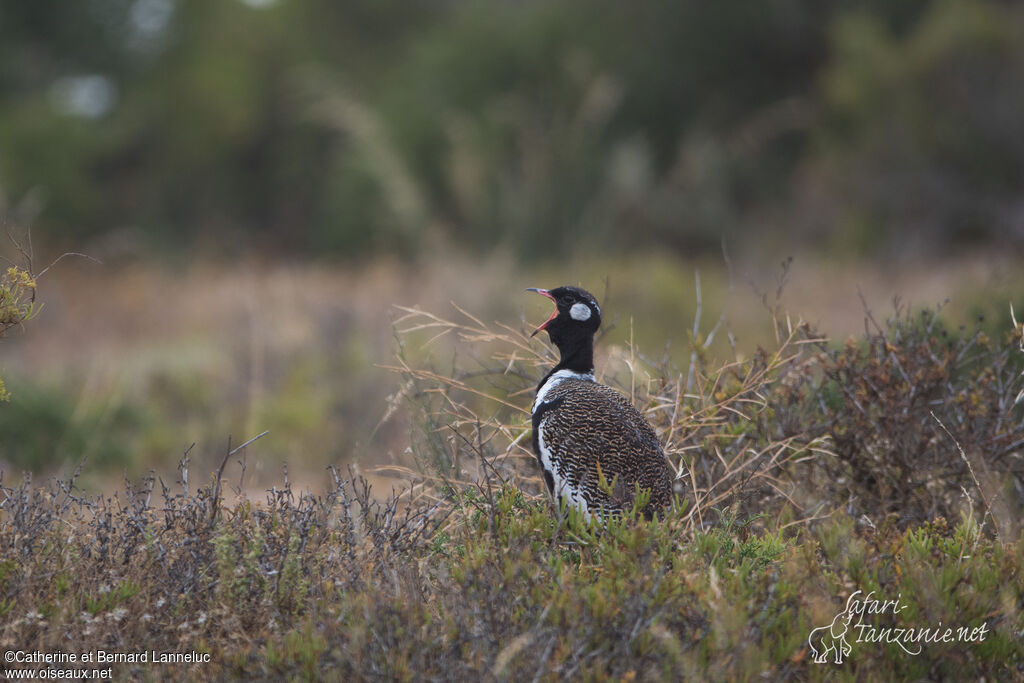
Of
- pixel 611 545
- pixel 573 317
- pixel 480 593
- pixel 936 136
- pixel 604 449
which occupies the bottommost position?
pixel 480 593

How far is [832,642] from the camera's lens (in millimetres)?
2949

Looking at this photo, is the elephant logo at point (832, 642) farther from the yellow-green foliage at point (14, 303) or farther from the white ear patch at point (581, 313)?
the yellow-green foliage at point (14, 303)

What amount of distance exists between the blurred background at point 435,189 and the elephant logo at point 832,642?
1.76m

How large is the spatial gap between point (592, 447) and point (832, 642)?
3.20 feet

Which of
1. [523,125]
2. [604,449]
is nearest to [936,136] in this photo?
[523,125]

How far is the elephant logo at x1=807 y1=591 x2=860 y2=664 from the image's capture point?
9.62 feet

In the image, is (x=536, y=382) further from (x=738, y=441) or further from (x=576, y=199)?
(x=576, y=199)

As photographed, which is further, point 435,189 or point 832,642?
point 435,189

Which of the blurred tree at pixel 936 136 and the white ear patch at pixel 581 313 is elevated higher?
the blurred tree at pixel 936 136

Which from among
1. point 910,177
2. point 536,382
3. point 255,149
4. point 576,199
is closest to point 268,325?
point 576,199

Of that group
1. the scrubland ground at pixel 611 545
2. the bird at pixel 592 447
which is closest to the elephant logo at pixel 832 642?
the scrubland ground at pixel 611 545

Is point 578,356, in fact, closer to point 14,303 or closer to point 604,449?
point 604,449

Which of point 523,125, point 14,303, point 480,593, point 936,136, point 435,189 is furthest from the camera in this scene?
point 435,189

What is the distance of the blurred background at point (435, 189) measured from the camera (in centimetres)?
845
